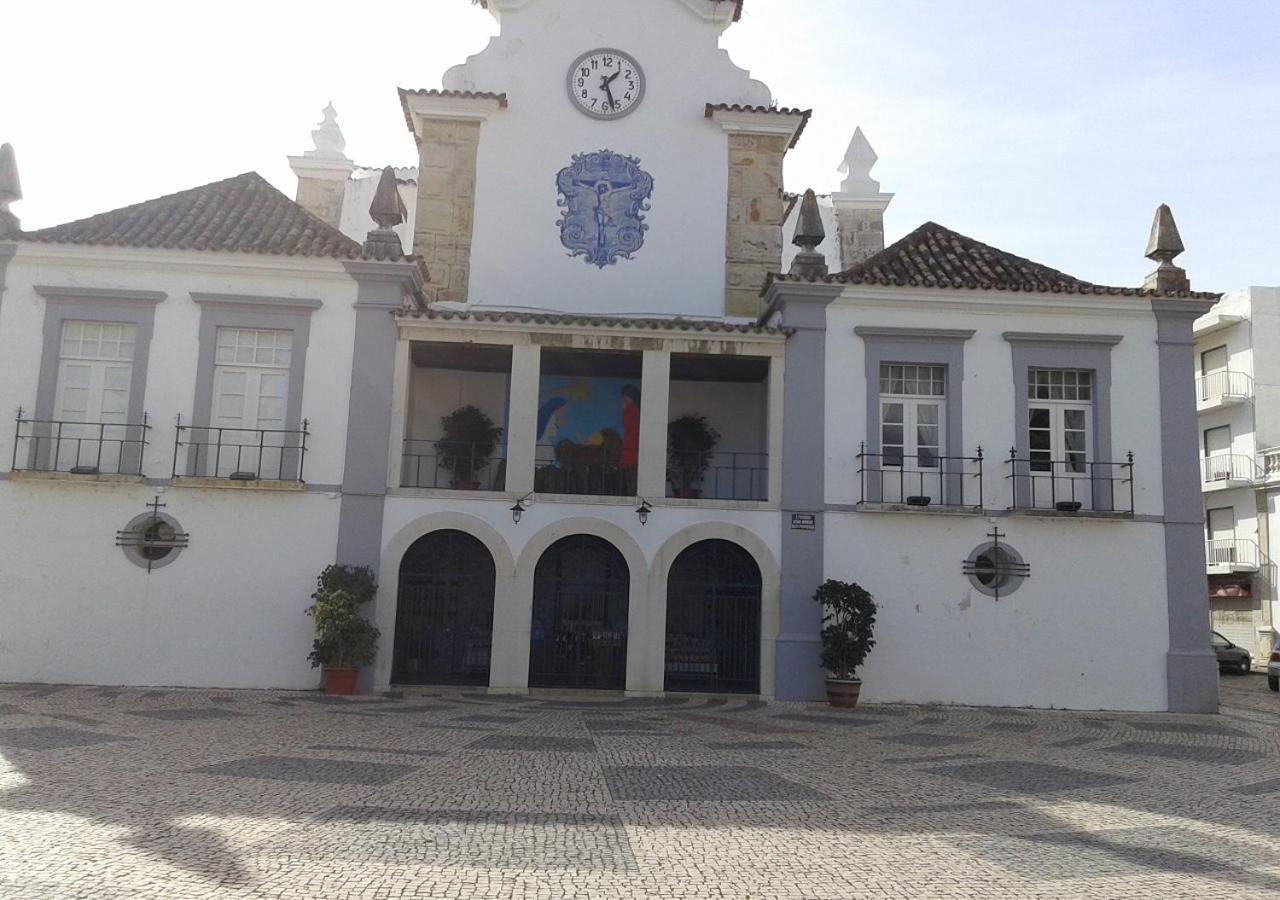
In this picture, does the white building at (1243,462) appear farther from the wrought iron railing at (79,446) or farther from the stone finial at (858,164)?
the wrought iron railing at (79,446)

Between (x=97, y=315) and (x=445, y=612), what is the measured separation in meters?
6.98

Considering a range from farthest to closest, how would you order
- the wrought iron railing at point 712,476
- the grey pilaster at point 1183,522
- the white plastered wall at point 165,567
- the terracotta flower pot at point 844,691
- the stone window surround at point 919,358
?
the wrought iron railing at point 712,476, the stone window surround at point 919,358, the grey pilaster at point 1183,522, the white plastered wall at point 165,567, the terracotta flower pot at point 844,691

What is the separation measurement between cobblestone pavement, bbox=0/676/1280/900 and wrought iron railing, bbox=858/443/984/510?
3710 mm

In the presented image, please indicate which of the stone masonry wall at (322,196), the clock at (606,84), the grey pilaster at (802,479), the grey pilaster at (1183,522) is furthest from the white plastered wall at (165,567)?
the grey pilaster at (1183,522)

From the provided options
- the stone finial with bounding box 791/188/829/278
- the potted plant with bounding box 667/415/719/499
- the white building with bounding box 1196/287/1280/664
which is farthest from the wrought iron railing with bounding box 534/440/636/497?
the white building with bounding box 1196/287/1280/664

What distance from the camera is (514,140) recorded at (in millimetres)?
19453

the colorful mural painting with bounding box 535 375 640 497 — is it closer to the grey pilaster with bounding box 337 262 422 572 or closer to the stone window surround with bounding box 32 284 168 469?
the grey pilaster with bounding box 337 262 422 572

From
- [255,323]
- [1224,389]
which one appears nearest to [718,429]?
[255,323]

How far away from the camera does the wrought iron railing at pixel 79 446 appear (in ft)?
52.3

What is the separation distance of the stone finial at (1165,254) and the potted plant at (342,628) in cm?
1298

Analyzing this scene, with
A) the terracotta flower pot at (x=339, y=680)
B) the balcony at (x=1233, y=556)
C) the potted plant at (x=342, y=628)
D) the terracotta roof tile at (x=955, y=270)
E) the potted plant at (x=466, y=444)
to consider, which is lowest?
the terracotta flower pot at (x=339, y=680)

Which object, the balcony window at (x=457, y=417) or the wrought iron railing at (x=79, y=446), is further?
the balcony window at (x=457, y=417)

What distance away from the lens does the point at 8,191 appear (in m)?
16.9

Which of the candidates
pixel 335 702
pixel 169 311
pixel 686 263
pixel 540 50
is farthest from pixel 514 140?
pixel 335 702
